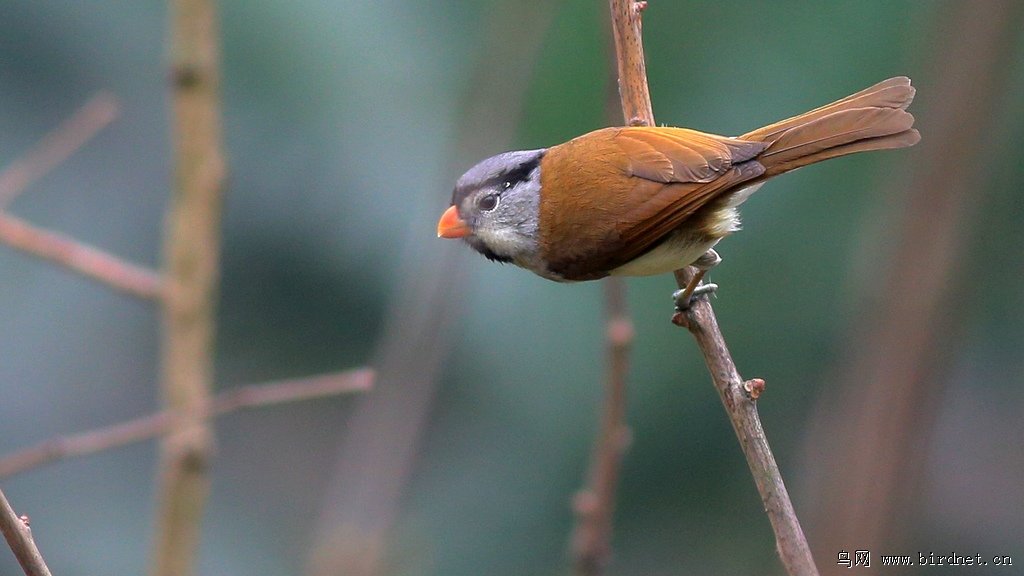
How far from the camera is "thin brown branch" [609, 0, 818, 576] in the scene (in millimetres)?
1836

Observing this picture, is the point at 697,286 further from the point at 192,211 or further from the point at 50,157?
the point at 50,157

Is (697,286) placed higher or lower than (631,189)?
lower

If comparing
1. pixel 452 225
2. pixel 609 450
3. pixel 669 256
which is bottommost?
pixel 609 450

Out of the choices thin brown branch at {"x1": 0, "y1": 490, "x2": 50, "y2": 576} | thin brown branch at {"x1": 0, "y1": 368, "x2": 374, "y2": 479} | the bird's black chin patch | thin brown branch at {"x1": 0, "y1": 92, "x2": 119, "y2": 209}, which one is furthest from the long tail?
thin brown branch at {"x1": 0, "y1": 490, "x2": 50, "y2": 576}

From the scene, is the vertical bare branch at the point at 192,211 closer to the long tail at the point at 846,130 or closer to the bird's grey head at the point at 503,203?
the bird's grey head at the point at 503,203

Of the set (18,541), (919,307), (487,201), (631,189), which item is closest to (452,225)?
(487,201)

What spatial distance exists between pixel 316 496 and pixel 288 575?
0.28 metres

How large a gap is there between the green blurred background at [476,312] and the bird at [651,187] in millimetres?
694

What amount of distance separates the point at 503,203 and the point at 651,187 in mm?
462

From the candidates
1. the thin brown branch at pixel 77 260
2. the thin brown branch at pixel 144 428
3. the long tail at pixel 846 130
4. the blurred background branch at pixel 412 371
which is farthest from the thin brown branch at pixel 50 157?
the long tail at pixel 846 130

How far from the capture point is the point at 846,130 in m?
2.49

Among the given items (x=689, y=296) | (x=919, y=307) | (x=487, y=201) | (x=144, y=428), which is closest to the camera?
(x=919, y=307)

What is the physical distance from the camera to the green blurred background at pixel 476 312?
354cm

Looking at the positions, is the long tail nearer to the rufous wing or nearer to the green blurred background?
the rufous wing
